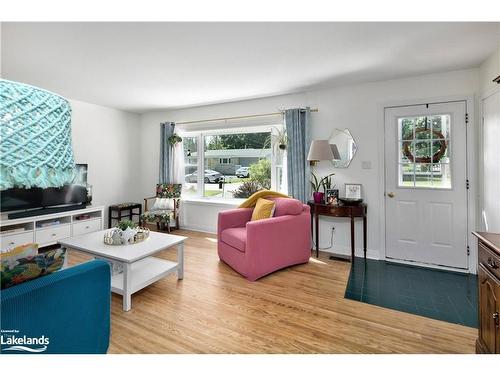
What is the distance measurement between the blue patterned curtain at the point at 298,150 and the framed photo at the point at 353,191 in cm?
54

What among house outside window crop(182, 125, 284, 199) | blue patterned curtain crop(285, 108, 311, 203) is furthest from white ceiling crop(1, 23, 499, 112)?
house outside window crop(182, 125, 284, 199)

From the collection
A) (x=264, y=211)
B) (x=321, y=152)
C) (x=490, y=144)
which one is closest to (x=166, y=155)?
(x=264, y=211)

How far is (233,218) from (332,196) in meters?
1.40

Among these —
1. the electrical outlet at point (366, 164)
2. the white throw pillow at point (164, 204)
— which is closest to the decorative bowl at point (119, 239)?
the white throw pillow at point (164, 204)

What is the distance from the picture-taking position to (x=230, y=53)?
250cm

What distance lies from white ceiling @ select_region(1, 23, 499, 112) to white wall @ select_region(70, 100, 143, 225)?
0.85 m

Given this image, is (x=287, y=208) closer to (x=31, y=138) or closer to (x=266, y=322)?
(x=266, y=322)

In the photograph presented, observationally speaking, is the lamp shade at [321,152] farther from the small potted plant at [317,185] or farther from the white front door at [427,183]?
the white front door at [427,183]

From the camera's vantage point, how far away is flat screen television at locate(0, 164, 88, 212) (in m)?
3.36

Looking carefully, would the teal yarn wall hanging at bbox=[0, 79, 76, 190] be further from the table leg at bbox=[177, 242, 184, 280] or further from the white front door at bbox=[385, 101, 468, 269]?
the white front door at bbox=[385, 101, 468, 269]
